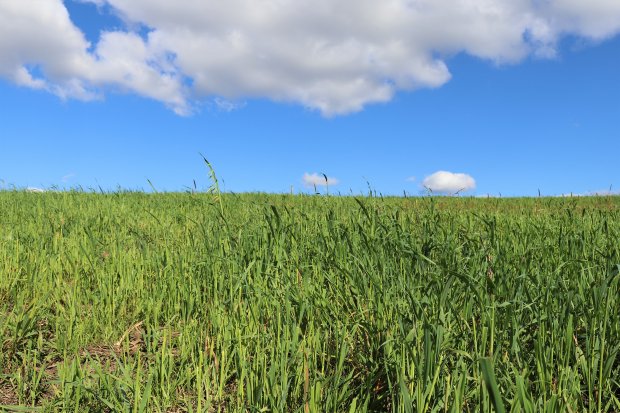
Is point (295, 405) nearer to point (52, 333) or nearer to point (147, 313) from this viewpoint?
point (147, 313)

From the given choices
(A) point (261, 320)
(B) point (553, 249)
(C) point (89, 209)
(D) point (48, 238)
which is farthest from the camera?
(C) point (89, 209)

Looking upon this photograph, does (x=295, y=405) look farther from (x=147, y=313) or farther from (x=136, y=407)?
(x=147, y=313)

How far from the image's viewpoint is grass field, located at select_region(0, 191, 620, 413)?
73.6 inches

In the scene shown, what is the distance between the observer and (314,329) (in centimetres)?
248

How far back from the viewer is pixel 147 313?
2.89m

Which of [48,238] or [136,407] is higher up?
[48,238]

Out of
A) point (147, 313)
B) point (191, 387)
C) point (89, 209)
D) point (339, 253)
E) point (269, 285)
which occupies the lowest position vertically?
point (191, 387)

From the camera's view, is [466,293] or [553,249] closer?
[466,293]

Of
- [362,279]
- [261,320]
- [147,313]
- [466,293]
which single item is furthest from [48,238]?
[466,293]

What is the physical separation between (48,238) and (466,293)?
4.07 metres

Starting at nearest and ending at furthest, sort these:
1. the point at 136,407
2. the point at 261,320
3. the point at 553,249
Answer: the point at 136,407
the point at 261,320
the point at 553,249

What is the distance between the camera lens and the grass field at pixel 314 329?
73.6 inches

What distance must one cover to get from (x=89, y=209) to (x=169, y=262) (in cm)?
460

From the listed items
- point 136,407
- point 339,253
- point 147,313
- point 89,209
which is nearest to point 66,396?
point 136,407
